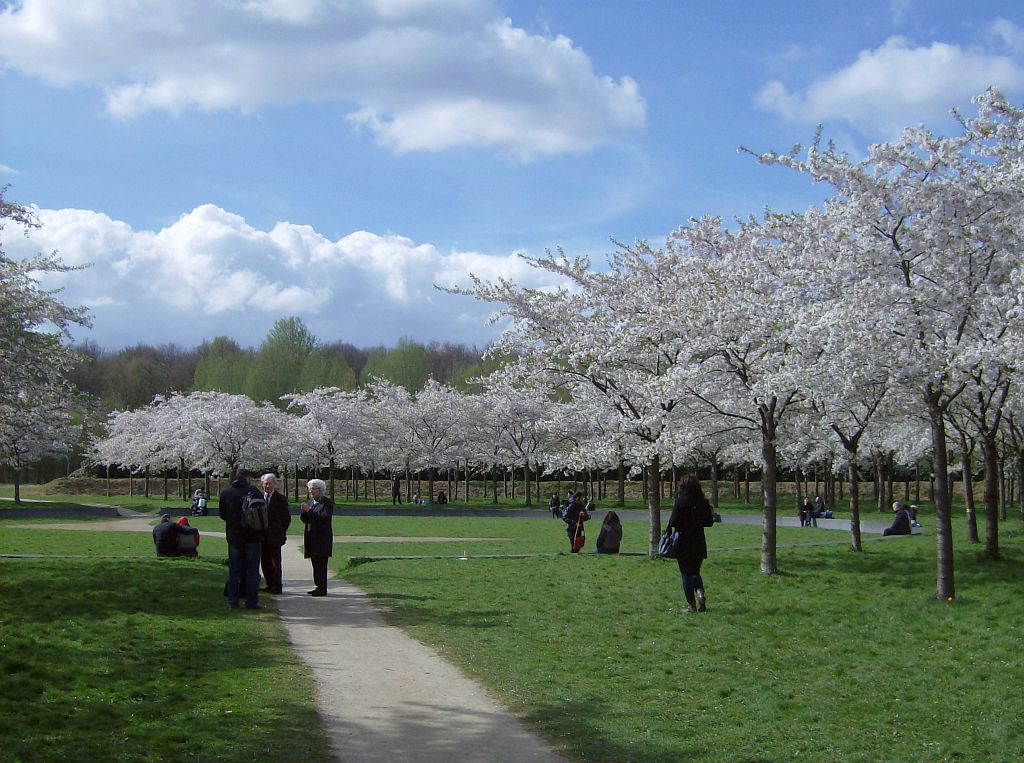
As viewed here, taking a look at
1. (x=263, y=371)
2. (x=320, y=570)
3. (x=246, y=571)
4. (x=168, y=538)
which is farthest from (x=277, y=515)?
Result: (x=263, y=371)

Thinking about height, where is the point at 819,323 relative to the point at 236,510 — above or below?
above

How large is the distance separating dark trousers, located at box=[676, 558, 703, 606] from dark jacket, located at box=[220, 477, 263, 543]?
18.0 feet

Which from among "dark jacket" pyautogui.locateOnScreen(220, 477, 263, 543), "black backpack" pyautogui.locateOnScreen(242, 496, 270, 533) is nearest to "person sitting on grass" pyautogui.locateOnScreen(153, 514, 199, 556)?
"dark jacket" pyautogui.locateOnScreen(220, 477, 263, 543)

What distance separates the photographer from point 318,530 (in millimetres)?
14344

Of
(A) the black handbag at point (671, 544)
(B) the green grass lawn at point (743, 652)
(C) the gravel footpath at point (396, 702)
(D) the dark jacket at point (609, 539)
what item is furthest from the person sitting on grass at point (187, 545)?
(A) the black handbag at point (671, 544)

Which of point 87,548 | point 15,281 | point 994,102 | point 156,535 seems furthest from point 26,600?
point 994,102

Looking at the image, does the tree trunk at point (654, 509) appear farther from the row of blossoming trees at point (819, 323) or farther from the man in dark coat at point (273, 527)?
the man in dark coat at point (273, 527)

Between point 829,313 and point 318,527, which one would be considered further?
point 318,527

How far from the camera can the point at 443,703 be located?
761 centimetres

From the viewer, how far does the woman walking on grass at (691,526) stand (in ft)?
40.9

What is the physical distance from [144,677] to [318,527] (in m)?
6.10

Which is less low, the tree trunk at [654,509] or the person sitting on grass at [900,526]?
the tree trunk at [654,509]

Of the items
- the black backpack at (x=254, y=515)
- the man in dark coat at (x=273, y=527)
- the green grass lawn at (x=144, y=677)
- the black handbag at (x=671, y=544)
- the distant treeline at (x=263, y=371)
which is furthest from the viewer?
the distant treeline at (x=263, y=371)

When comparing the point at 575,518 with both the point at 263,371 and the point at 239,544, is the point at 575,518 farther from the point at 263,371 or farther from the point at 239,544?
the point at 263,371
